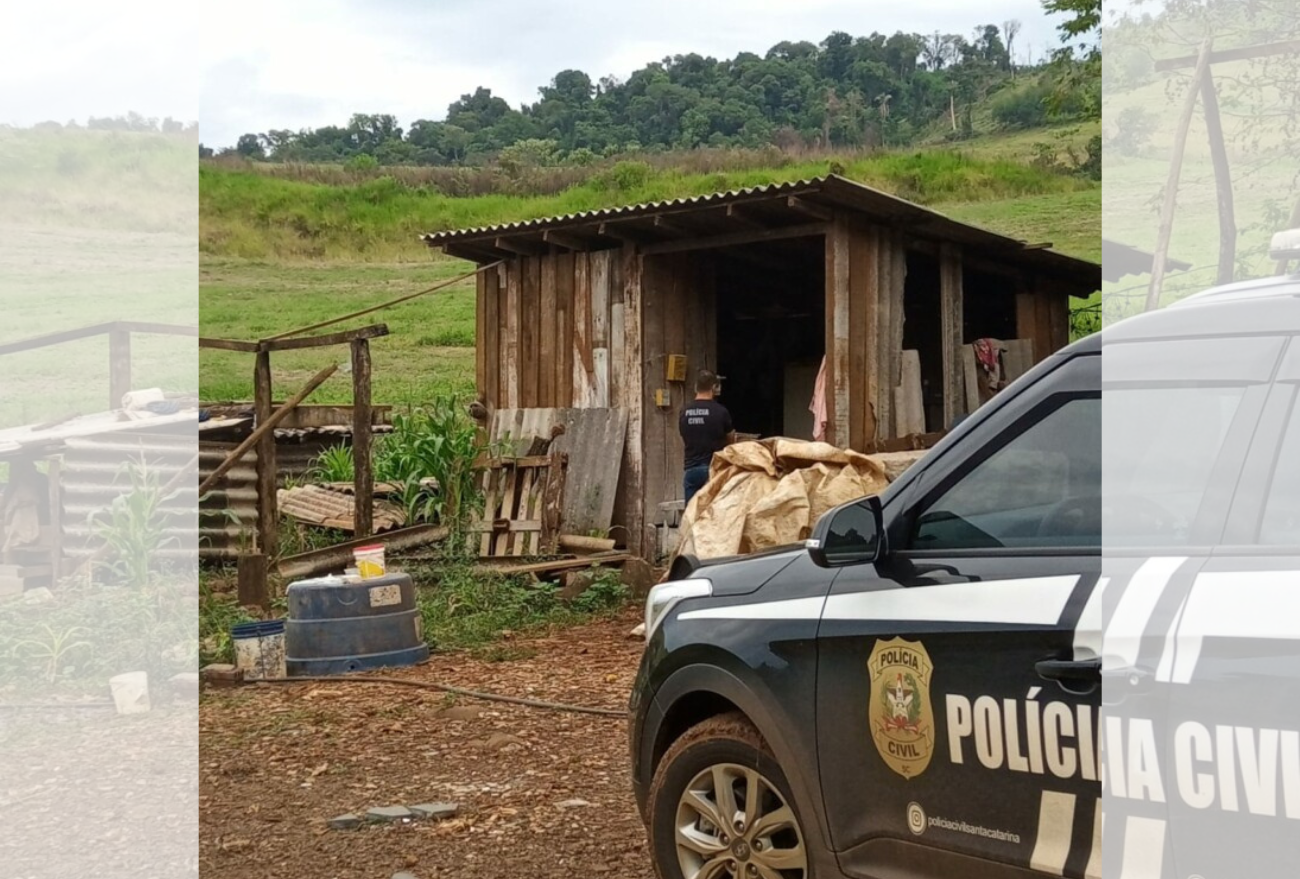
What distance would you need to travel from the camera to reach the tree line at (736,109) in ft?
178

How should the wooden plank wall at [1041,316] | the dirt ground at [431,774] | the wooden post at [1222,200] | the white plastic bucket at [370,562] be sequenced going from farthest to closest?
the wooden plank wall at [1041,316] → the white plastic bucket at [370,562] → the wooden post at [1222,200] → the dirt ground at [431,774]

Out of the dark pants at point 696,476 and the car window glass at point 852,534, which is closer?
the car window glass at point 852,534

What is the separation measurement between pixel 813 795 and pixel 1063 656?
1.00 metres

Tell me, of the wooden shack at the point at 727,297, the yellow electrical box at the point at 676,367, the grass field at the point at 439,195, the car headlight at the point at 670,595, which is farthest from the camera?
the grass field at the point at 439,195

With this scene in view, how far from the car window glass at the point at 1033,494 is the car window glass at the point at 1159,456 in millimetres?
51

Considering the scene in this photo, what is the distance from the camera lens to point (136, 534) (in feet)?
37.0

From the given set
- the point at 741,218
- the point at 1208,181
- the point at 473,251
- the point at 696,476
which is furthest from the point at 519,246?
the point at 1208,181

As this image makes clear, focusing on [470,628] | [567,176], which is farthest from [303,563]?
[567,176]

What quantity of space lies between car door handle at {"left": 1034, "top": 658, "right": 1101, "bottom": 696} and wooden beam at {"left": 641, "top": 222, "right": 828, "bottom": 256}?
906cm

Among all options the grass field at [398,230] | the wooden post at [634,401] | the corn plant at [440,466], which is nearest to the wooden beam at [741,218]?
the wooden post at [634,401]

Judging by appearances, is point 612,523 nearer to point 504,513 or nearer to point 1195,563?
point 504,513

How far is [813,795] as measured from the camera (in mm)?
3688

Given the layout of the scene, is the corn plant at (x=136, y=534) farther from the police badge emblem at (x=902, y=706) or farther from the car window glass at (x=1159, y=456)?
the car window glass at (x=1159, y=456)

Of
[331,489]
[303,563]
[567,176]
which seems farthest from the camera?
[567,176]
